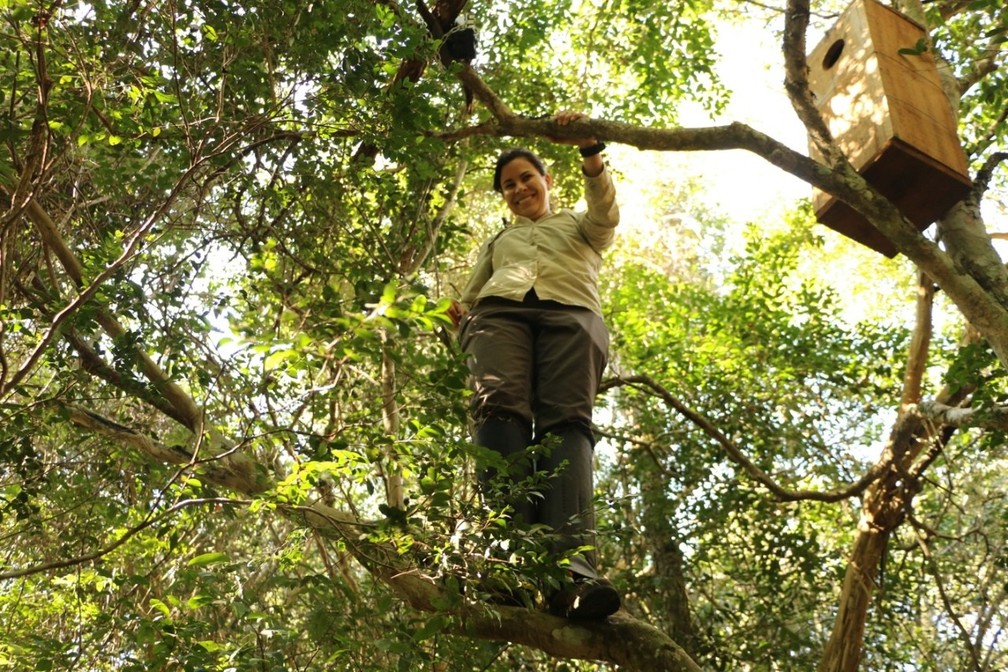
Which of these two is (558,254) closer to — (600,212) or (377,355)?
(600,212)

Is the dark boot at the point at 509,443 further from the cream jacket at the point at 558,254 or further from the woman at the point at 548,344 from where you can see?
the cream jacket at the point at 558,254

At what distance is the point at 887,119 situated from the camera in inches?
135

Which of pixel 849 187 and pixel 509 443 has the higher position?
pixel 849 187

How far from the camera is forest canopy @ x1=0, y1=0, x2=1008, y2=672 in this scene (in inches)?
98.9

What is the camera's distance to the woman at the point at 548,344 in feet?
9.43

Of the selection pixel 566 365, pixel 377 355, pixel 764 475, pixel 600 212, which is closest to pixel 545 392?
pixel 566 365

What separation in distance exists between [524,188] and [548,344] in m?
0.71

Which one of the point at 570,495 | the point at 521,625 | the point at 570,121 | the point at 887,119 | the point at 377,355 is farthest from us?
the point at 887,119

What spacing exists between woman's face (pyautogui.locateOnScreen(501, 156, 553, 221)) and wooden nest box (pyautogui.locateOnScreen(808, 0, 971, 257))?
1.01 meters

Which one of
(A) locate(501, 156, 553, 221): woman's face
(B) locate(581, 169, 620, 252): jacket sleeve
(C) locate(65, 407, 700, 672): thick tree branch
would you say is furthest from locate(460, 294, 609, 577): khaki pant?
(A) locate(501, 156, 553, 221): woman's face

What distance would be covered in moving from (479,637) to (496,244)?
1.52m

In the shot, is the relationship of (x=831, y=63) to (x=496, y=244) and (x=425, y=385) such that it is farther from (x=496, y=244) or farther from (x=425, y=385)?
(x=425, y=385)

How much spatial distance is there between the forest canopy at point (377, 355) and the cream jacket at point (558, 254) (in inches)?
11.3

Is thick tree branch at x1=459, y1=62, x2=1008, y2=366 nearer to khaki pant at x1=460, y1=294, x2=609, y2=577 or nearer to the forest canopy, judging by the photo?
the forest canopy
